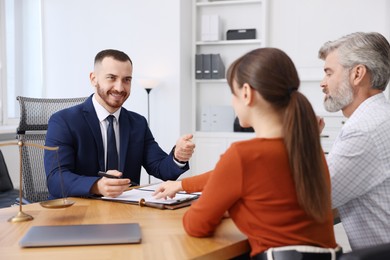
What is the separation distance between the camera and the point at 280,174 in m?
1.26

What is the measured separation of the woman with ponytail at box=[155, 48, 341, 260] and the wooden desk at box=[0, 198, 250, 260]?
0.08m

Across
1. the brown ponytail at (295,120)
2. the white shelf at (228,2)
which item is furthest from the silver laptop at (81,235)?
the white shelf at (228,2)

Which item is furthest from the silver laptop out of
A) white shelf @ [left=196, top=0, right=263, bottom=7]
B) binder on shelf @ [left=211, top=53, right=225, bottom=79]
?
white shelf @ [left=196, top=0, right=263, bottom=7]

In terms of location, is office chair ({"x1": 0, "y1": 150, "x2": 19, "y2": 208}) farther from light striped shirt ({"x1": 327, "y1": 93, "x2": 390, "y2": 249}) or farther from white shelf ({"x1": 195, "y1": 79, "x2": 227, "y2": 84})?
white shelf ({"x1": 195, "y1": 79, "x2": 227, "y2": 84})

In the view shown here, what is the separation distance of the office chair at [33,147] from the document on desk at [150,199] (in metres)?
0.81

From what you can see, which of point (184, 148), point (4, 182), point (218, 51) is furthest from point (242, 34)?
point (4, 182)

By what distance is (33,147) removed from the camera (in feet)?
8.63

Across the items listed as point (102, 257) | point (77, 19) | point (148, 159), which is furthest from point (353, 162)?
point (77, 19)

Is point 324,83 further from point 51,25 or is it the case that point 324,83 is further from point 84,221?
point 51,25

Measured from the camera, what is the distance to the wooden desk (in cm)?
123

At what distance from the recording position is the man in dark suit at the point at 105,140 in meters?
2.19

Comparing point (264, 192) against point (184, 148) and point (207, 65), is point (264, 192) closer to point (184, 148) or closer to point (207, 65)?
point (184, 148)

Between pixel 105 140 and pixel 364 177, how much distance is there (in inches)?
49.2

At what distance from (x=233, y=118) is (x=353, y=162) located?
3773 mm
